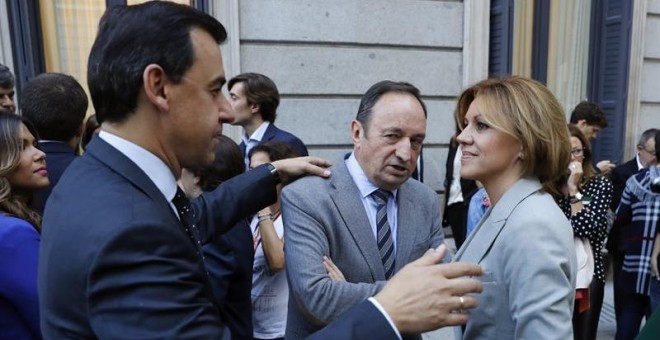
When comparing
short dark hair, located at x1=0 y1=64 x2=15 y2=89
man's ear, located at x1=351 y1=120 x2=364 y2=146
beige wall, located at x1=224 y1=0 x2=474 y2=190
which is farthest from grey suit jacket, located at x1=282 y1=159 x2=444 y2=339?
beige wall, located at x1=224 y1=0 x2=474 y2=190

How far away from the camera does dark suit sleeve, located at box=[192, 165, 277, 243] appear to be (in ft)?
5.92

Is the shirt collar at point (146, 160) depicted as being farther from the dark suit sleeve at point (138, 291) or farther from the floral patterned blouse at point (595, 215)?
the floral patterned blouse at point (595, 215)

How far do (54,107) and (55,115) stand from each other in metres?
0.06

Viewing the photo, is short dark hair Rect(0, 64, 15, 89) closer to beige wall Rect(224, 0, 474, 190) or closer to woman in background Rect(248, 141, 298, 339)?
woman in background Rect(248, 141, 298, 339)

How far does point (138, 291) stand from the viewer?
88cm

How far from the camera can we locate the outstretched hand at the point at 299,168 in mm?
1938

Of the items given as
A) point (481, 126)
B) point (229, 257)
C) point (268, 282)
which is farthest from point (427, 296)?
point (268, 282)

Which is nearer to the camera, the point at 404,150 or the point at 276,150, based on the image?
the point at 404,150

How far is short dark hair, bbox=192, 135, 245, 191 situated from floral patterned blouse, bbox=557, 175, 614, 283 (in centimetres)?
215

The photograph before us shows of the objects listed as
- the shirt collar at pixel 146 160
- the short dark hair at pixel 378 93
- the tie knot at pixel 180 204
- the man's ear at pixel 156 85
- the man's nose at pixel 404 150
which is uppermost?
the man's ear at pixel 156 85

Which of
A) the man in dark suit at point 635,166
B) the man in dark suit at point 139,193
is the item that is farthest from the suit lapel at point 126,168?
the man in dark suit at point 635,166

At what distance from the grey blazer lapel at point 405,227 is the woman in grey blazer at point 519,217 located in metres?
0.19

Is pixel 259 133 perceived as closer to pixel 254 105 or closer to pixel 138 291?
pixel 254 105

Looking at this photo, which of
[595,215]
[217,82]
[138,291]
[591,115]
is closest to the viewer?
[138,291]
